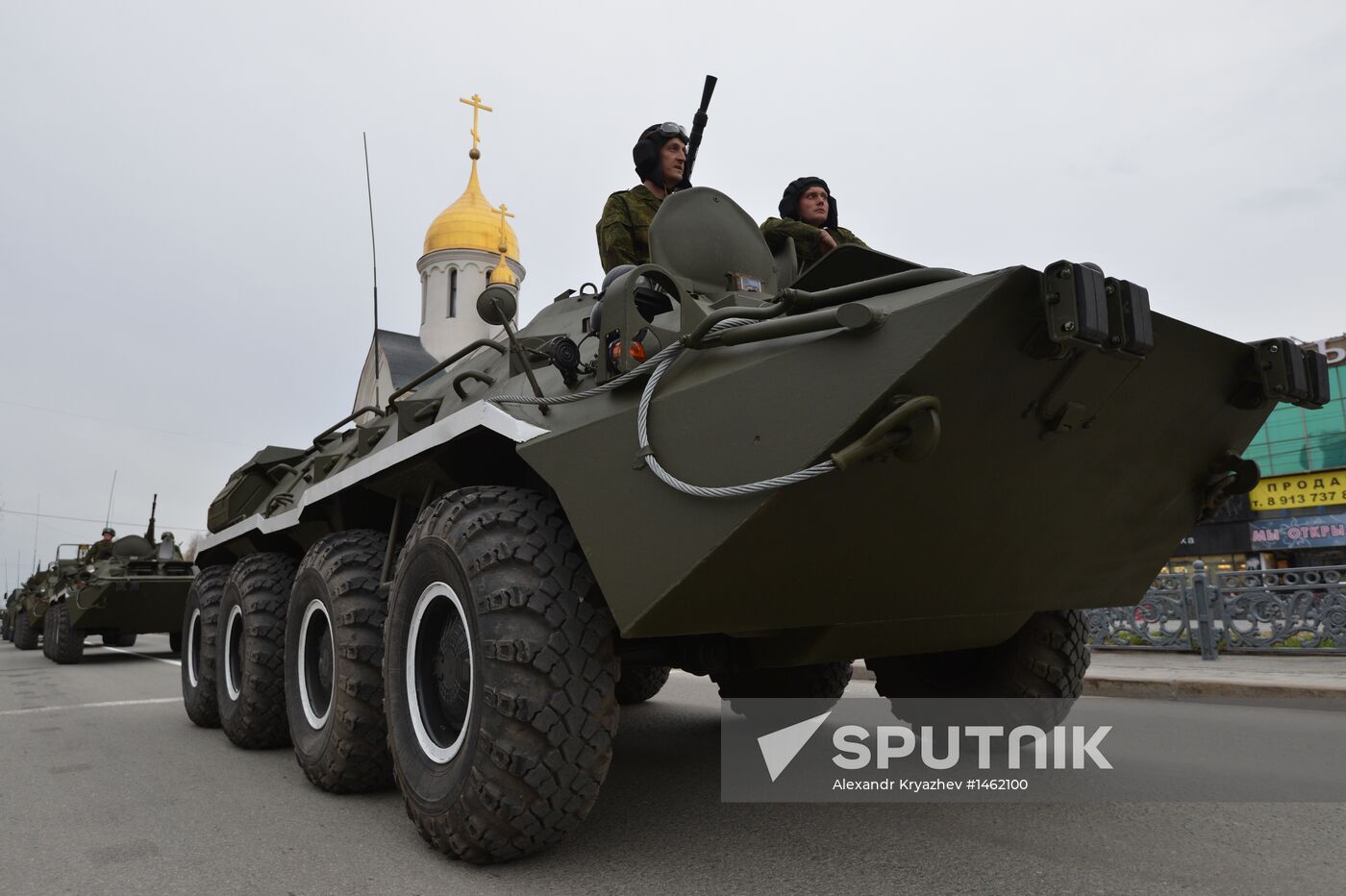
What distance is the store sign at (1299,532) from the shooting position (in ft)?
94.2

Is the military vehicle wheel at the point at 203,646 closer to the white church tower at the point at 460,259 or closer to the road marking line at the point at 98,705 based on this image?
the road marking line at the point at 98,705

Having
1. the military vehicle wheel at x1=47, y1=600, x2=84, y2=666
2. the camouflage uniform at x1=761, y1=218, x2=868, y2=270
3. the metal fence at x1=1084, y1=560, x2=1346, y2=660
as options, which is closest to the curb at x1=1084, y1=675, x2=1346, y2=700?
the metal fence at x1=1084, y1=560, x2=1346, y2=660

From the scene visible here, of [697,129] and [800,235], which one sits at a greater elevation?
[697,129]

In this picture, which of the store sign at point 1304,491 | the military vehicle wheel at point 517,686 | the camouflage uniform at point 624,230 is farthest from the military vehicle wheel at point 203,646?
the store sign at point 1304,491

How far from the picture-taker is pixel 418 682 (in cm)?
314

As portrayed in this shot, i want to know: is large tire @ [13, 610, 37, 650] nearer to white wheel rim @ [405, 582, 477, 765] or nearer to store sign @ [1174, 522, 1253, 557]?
white wheel rim @ [405, 582, 477, 765]

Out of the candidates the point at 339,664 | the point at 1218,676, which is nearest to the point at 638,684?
the point at 339,664

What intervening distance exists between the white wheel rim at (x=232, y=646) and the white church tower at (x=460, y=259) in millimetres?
30730

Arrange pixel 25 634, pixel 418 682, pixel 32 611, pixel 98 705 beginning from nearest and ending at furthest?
pixel 418 682 < pixel 98 705 < pixel 32 611 < pixel 25 634

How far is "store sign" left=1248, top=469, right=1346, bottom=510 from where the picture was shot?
29.0 metres

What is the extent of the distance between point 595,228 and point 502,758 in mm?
2257

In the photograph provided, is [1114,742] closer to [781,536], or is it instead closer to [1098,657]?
[781,536]

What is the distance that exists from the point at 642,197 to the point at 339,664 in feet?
7.29
